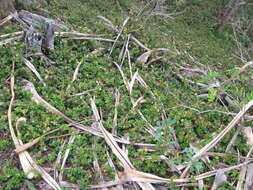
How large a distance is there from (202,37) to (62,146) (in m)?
6.84

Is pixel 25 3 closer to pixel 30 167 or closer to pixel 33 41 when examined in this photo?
pixel 33 41

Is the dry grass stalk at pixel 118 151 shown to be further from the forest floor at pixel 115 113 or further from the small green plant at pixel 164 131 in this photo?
the small green plant at pixel 164 131

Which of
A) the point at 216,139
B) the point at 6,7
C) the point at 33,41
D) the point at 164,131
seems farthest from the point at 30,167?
the point at 6,7

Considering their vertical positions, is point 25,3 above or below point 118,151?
above

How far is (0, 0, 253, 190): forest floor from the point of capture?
2.25 metres

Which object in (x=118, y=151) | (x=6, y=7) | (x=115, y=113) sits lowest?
(x=118, y=151)

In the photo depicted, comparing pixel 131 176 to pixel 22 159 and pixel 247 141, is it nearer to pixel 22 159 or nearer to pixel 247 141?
pixel 22 159

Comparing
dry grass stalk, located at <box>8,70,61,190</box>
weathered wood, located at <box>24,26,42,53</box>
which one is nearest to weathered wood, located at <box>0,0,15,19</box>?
weathered wood, located at <box>24,26,42,53</box>

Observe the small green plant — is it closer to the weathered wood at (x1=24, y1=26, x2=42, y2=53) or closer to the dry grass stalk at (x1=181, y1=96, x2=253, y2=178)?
the dry grass stalk at (x1=181, y1=96, x2=253, y2=178)

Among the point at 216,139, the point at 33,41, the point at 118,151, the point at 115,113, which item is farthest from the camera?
the point at 33,41

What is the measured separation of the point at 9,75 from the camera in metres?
2.88

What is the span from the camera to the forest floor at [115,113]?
7.38 ft

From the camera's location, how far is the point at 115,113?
9.21 ft

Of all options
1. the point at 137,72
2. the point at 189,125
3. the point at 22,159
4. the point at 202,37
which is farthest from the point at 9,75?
the point at 202,37
